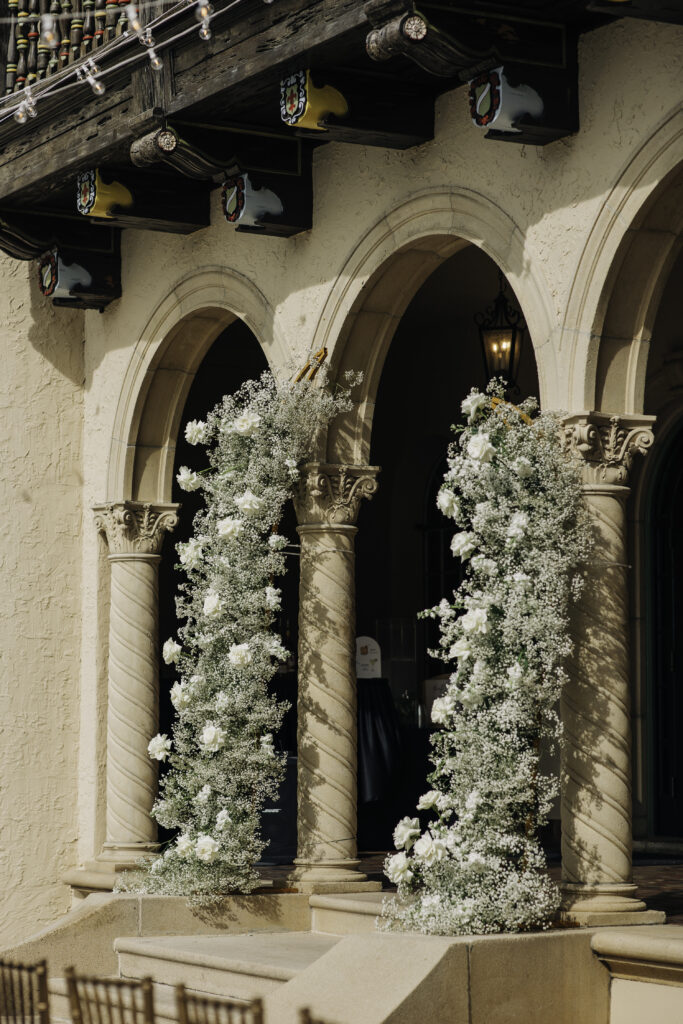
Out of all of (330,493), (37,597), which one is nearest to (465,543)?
(330,493)

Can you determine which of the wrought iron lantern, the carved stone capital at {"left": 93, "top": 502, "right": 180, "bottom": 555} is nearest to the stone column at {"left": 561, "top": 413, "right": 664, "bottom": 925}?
the wrought iron lantern

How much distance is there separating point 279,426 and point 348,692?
52.7 inches

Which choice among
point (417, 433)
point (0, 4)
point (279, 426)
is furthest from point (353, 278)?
point (417, 433)

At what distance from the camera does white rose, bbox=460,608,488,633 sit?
6270 mm

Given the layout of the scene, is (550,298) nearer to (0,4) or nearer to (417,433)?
(0,4)

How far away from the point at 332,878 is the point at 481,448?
8.31 feet

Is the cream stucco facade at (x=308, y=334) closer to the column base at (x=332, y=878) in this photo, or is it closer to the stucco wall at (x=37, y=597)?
the stucco wall at (x=37, y=597)

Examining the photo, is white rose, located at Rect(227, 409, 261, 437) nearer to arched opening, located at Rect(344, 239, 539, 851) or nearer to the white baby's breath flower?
the white baby's breath flower

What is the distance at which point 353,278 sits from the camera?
7.88 meters

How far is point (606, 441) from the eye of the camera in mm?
6543

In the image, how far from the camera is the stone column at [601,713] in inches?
249

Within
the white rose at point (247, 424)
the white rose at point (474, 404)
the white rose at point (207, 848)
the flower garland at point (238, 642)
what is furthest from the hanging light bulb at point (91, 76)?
the white rose at point (207, 848)

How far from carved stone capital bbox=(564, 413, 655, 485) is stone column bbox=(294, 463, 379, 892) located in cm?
174

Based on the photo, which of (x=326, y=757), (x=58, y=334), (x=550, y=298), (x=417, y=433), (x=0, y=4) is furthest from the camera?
(x=417, y=433)
